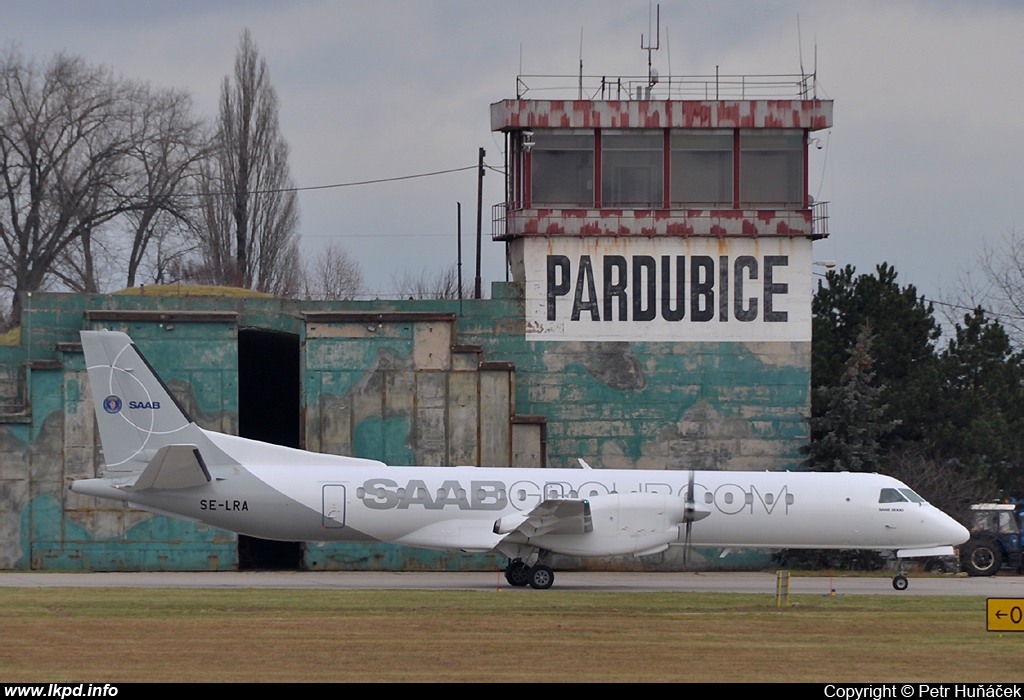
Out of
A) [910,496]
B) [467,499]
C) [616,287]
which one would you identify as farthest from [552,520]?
[616,287]

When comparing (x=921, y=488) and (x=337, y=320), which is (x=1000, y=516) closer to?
(x=921, y=488)

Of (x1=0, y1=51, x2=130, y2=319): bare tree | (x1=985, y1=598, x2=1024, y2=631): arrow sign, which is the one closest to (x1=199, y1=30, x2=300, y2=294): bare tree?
(x1=0, y1=51, x2=130, y2=319): bare tree

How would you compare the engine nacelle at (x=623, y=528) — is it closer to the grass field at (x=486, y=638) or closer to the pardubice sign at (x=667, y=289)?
the grass field at (x=486, y=638)

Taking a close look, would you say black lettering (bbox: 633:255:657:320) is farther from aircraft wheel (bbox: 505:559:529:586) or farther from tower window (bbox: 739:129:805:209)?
aircraft wheel (bbox: 505:559:529:586)

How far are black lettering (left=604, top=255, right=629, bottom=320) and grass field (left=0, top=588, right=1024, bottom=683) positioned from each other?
10.5 meters

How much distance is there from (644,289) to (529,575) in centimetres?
1012

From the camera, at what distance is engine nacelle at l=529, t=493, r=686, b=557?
27.8 meters

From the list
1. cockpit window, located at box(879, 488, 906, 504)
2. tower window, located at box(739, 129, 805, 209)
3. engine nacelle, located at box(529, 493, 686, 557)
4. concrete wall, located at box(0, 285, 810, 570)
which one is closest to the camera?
engine nacelle, located at box(529, 493, 686, 557)

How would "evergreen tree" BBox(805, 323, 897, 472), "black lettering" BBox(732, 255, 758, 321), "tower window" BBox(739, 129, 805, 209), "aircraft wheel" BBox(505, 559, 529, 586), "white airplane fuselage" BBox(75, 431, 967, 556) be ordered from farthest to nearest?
"tower window" BBox(739, 129, 805, 209) → "black lettering" BBox(732, 255, 758, 321) → "evergreen tree" BBox(805, 323, 897, 472) → "aircraft wheel" BBox(505, 559, 529, 586) → "white airplane fuselage" BBox(75, 431, 967, 556)

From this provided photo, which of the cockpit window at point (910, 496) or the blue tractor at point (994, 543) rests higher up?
the cockpit window at point (910, 496)

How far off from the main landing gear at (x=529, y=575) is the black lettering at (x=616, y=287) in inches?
359

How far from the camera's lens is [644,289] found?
35.8 meters

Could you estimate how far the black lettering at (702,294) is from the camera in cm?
3575

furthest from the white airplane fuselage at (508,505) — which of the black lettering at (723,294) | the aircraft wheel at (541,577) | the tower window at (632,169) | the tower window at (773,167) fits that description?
the tower window at (632,169)
